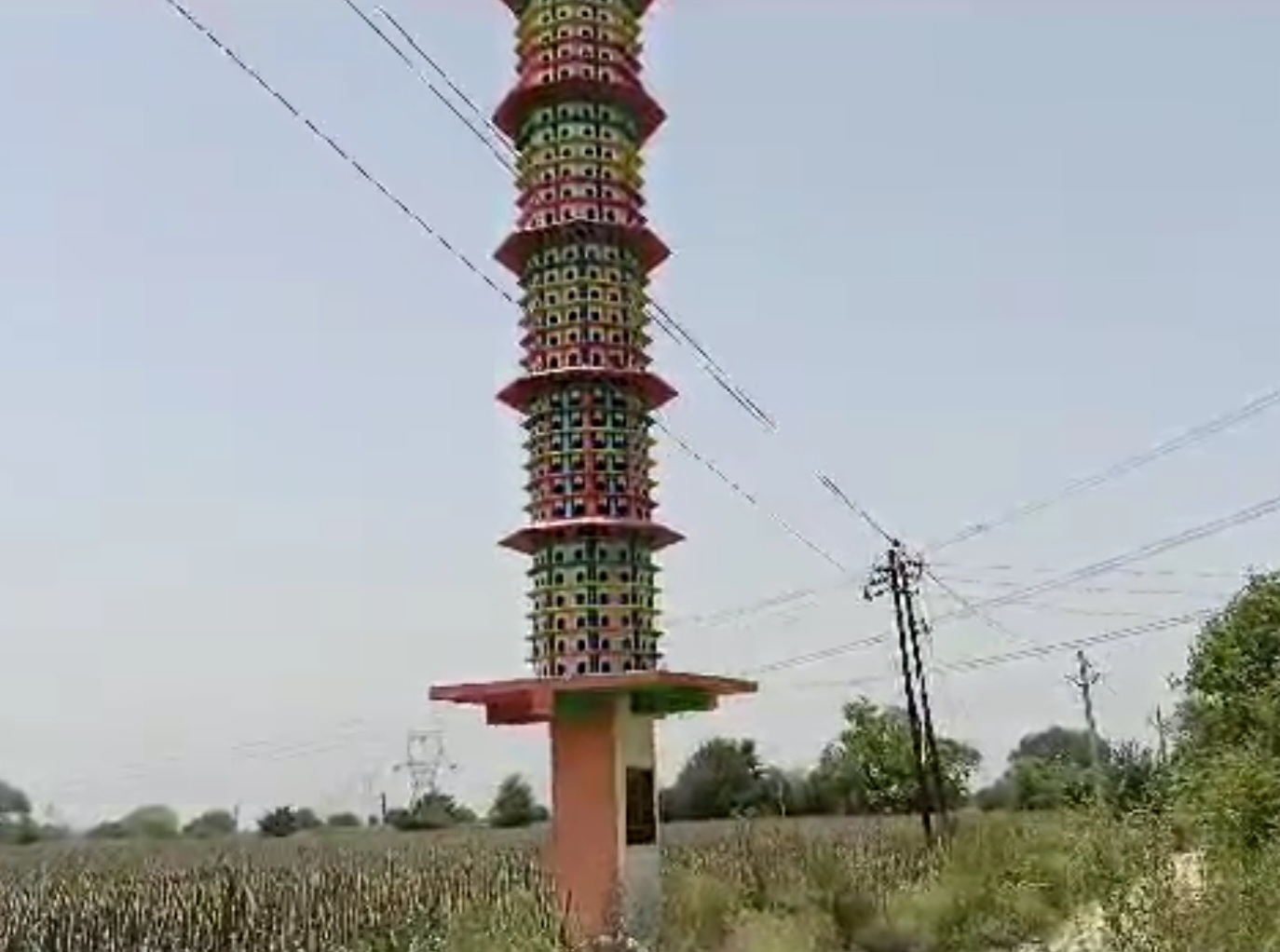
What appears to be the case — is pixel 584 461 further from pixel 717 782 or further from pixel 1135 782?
pixel 717 782

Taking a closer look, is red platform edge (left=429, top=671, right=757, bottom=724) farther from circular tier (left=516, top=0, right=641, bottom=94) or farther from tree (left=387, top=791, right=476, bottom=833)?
tree (left=387, top=791, right=476, bottom=833)

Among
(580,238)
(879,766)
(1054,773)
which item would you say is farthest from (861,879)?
(879,766)

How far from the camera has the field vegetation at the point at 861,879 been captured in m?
11.2

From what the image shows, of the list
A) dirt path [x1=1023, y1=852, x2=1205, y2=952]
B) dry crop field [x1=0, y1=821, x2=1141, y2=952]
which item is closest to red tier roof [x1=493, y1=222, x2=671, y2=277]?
dry crop field [x1=0, y1=821, x2=1141, y2=952]

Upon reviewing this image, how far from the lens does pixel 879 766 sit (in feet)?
180

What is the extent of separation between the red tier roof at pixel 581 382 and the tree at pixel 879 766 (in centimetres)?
3810

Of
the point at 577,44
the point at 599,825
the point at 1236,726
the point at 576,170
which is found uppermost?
the point at 577,44

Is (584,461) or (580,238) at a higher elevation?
(580,238)

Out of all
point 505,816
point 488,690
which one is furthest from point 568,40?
point 505,816

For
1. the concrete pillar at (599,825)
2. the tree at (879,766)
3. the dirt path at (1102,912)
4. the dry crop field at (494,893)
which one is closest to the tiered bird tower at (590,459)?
the concrete pillar at (599,825)

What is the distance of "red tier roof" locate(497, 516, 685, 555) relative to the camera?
1583 cm

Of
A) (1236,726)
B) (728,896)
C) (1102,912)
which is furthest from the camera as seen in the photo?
(1236,726)

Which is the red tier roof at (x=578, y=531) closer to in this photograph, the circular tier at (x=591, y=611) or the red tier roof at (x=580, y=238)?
the circular tier at (x=591, y=611)

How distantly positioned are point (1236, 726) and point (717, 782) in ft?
140
